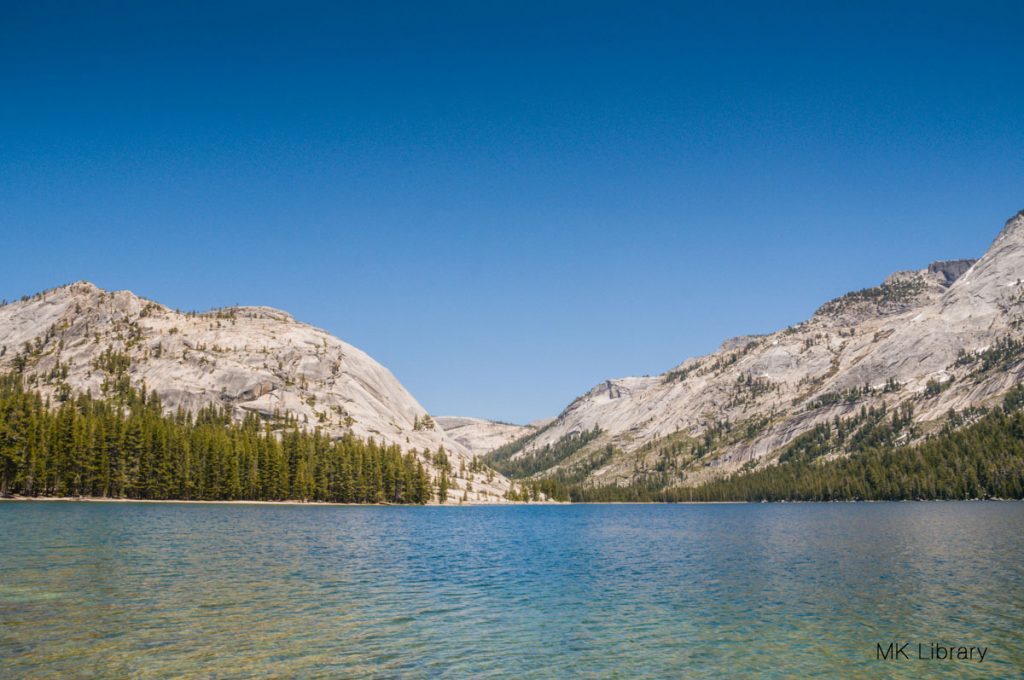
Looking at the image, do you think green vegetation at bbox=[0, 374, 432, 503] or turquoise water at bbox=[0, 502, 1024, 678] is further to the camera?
green vegetation at bbox=[0, 374, 432, 503]

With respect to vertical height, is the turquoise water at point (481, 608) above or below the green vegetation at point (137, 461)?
below

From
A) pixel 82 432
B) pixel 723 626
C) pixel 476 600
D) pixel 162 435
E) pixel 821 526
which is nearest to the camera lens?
pixel 723 626

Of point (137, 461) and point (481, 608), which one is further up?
point (137, 461)

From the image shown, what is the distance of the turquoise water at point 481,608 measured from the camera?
29.9 meters

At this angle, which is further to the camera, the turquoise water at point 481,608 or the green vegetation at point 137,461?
the green vegetation at point 137,461

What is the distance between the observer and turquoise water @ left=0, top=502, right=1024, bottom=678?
29891mm

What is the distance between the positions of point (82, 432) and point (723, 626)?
160778 millimetres

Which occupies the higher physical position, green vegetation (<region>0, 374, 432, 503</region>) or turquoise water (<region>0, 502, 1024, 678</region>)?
green vegetation (<region>0, 374, 432, 503</region>)

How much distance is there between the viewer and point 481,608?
139 feet

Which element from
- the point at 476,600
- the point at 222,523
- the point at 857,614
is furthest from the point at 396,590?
the point at 222,523

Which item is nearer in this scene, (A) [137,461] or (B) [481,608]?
(B) [481,608]

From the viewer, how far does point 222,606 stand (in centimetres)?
3988

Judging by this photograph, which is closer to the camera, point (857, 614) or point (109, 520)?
point (857, 614)

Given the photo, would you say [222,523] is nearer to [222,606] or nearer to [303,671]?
[222,606]
